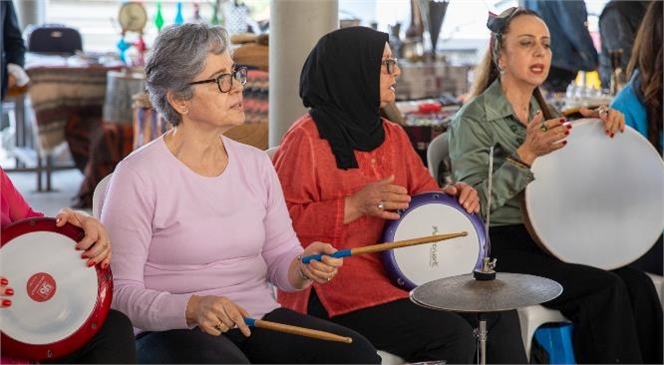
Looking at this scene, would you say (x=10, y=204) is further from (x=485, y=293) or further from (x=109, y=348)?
(x=485, y=293)

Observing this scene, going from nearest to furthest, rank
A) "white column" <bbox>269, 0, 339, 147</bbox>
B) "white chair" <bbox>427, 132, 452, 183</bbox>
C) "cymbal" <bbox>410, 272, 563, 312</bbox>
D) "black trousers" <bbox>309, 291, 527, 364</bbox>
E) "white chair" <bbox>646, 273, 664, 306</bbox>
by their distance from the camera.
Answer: "cymbal" <bbox>410, 272, 563, 312</bbox> → "black trousers" <bbox>309, 291, 527, 364</bbox> → "white chair" <bbox>646, 273, 664, 306</bbox> → "white chair" <bbox>427, 132, 452, 183</bbox> → "white column" <bbox>269, 0, 339, 147</bbox>

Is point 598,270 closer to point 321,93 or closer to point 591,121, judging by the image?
point 591,121

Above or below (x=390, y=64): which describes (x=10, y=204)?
below

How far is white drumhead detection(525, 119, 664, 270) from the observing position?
3139mm

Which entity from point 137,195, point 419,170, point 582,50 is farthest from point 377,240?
point 582,50

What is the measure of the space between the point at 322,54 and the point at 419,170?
0.42 m

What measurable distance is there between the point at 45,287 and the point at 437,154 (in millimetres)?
1656

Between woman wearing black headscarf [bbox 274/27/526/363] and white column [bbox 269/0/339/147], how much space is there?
92 cm

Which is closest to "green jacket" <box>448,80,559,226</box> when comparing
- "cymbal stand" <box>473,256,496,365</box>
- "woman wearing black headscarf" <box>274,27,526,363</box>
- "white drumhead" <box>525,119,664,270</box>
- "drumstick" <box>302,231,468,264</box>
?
"white drumhead" <box>525,119,664,270</box>

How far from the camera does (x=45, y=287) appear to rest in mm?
2113

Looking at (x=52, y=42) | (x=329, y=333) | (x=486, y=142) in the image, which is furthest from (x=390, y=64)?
(x=52, y=42)

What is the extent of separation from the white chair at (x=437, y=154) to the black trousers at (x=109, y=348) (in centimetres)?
148

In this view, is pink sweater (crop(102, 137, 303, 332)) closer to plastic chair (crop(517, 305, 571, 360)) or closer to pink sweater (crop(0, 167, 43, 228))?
pink sweater (crop(0, 167, 43, 228))

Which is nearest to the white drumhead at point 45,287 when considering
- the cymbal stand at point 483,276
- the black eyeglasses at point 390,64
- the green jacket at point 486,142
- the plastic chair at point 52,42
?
the cymbal stand at point 483,276
